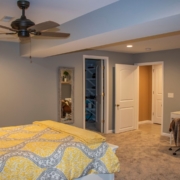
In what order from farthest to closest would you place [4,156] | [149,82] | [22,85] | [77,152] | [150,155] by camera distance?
1. [149,82]
2. [22,85]
3. [150,155]
4. [77,152]
5. [4,156]

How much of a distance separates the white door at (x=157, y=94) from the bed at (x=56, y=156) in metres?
5.24

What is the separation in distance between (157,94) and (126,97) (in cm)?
177

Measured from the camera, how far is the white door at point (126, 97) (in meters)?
6.29

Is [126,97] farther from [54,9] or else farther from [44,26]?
[44,26]

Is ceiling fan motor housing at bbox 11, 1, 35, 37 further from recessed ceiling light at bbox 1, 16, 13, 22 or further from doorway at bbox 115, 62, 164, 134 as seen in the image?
doorway at bbox 115, 62, 164, 134

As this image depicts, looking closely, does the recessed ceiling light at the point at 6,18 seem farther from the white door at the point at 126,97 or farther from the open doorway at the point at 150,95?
the open doorway at the point at 150,95

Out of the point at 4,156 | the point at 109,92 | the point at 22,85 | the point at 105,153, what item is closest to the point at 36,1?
the point at 4,156

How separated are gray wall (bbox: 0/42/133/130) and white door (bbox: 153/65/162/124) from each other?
3.14 m

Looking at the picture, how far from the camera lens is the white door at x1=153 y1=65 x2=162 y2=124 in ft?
25.1

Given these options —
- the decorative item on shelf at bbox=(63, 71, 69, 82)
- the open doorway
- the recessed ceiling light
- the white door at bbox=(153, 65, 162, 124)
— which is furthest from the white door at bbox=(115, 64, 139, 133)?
the recessed ceiling light

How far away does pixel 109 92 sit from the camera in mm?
6324

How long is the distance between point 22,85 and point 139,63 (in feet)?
11.8

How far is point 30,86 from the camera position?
502cm

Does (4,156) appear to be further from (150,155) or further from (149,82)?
(149,82)
